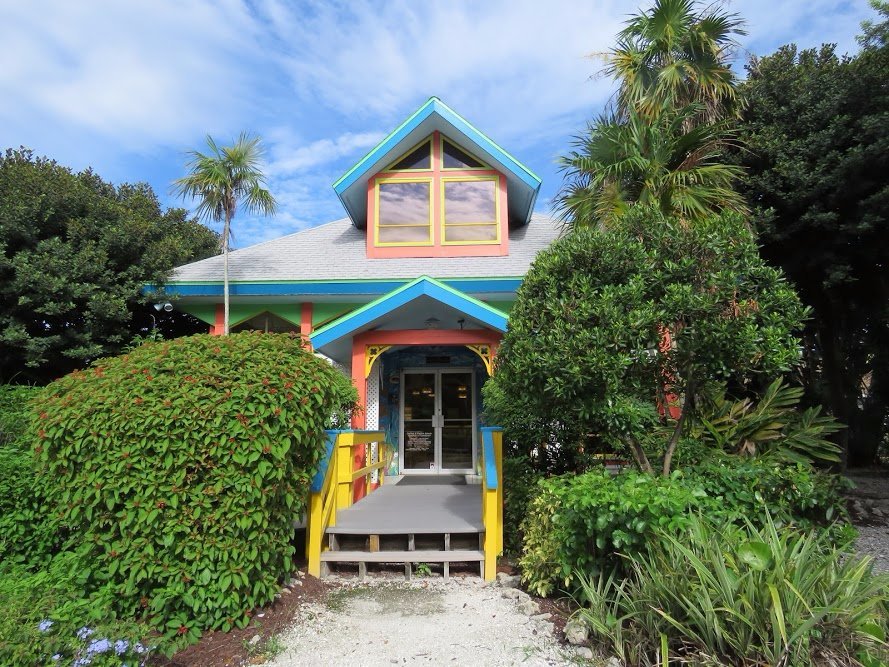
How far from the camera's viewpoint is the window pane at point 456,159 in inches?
489

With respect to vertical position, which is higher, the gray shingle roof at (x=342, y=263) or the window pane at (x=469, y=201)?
the window pane at (x=469, y=201)

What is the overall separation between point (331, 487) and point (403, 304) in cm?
334

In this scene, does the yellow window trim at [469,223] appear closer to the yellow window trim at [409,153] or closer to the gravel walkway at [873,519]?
the yellow window trim at [409,153]

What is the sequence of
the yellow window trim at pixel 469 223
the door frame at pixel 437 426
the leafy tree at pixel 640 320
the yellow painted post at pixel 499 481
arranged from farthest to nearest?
the yellow window trim at pixel 469 223 < the door frame at pixel 437 426 < the yellow painted post at pixel 499 481 < the leafy tree at pixel 640 320

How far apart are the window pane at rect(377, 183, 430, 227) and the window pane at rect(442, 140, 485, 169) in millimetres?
705

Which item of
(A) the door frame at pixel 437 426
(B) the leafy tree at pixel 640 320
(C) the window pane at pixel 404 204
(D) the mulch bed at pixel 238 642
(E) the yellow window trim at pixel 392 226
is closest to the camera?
(D) the mulch bed at pixel 238 642

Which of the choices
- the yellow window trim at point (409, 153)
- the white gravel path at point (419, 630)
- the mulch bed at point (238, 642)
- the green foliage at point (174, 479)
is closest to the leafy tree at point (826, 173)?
the yellow window trim at point (409, 153)

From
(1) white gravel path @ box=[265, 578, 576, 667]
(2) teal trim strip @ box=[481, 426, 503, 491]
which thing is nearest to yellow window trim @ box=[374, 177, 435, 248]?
(2) teal trim strip @ box=[481, 426, 503, 491]

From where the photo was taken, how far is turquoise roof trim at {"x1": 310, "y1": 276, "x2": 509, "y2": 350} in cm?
845

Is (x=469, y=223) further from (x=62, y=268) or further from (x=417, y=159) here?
(x=62, y=268)

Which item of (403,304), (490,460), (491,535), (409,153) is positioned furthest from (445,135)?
(491,535)

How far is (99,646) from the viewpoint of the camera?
123 inches

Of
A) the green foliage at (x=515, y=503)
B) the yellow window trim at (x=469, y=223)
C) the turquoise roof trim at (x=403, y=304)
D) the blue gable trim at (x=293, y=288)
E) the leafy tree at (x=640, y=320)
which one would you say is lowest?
the green foliage at (x=515, y=503)

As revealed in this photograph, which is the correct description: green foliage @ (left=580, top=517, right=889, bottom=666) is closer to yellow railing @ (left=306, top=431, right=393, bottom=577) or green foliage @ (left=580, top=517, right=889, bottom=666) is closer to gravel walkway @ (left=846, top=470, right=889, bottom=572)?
gravel walkway @ (left=846, top=470, right=889, bottom=572)
